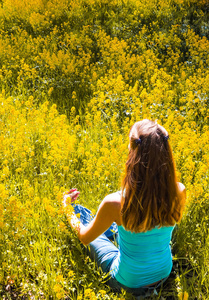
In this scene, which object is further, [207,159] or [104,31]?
[104,31]

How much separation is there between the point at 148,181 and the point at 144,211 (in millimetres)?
173

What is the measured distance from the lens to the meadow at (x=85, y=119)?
222 cm

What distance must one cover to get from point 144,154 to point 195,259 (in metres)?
1.13

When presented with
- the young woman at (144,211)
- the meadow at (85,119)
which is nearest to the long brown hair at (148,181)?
the young woman at (144,211)

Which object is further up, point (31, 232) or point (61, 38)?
point (61, 38)

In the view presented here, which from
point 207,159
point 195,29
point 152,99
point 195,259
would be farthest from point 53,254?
point 195,29

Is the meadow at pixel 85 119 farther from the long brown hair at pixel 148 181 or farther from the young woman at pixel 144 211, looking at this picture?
the long brown hair at pixel 148 181

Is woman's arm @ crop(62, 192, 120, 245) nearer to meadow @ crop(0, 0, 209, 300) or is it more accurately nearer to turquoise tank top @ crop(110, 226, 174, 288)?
turquoise tank top @ crop(110, 226, 174, 288)

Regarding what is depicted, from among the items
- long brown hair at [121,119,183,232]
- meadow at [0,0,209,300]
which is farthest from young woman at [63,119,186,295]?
meadow at [0,0,209,300]

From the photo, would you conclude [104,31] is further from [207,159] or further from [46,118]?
[207,159]

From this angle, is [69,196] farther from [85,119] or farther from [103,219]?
[85,119]

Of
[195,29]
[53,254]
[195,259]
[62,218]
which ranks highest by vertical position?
[195,29]

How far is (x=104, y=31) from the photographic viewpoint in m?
6.88

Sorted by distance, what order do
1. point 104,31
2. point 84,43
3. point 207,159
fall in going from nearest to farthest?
1. point 207,159
2. point 84,43
3. point 104,31
